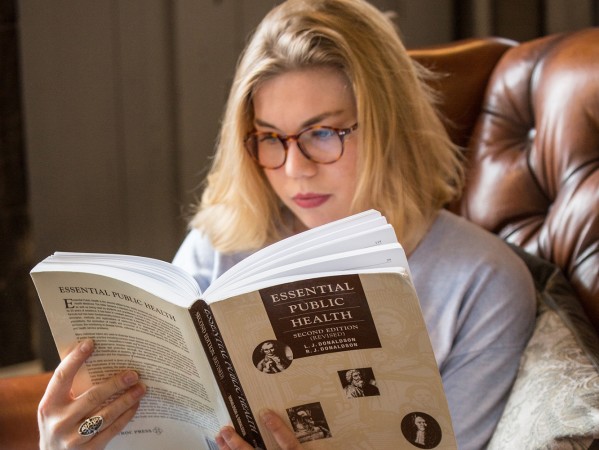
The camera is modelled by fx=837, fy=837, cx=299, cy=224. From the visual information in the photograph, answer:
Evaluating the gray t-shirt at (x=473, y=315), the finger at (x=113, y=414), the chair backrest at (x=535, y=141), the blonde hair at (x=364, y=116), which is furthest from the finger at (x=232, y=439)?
the chair backrest at (x=535, y=141)

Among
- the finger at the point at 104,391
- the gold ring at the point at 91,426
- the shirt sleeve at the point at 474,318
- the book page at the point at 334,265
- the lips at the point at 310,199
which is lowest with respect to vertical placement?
the shirt sleeve at the point at 474,318

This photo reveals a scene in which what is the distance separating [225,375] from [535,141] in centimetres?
80

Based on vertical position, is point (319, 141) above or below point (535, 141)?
above

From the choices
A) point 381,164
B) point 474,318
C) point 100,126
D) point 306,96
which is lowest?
point 474,318

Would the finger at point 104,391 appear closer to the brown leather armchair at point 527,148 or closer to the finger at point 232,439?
the finger at point 232,439

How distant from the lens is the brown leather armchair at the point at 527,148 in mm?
1337

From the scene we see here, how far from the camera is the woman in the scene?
1239mm

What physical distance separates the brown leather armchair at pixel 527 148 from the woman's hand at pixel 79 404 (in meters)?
0.28

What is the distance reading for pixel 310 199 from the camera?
1.34m

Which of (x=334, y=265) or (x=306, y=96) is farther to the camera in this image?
(x=306, y=96)

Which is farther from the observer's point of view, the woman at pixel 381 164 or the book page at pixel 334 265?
the woman at pixel 381 164

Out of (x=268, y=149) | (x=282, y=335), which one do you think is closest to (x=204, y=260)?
(x=268, y=149)

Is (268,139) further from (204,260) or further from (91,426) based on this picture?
(91,426)

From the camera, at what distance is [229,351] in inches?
37.8
